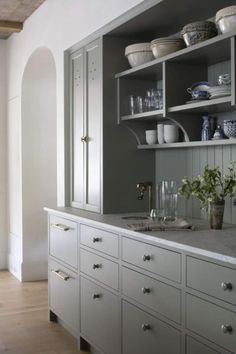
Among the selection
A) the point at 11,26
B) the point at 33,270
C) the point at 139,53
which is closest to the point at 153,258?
the point at 139,53

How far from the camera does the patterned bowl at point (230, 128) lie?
9.02ft

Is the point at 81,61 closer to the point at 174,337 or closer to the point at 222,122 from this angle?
the point at 222,122

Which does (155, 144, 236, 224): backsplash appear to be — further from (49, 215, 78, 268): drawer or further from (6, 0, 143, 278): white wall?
(6, 0, 143, 278): white wall

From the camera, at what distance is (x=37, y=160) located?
5.43 metres

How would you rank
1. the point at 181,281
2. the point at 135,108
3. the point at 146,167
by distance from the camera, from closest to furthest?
the point at 181,281 < the point at 135,108 < the point at 146,167

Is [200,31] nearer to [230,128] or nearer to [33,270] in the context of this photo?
[230,128]

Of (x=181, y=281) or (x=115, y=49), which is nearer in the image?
(x=181, y=281)

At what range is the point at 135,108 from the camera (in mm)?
3510

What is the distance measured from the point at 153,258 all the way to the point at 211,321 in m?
0.51

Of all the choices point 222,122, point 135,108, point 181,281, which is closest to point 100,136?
point 135,108

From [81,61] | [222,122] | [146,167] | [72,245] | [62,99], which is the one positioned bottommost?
[72,245]

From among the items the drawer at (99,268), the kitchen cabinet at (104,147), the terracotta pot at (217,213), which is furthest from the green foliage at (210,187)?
the kitchen cabinet at (104,147)

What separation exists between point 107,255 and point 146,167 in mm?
949

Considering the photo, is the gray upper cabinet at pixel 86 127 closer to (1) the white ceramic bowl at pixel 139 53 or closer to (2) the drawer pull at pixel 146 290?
(1) the white ceramic bowl at pixel 139 53
